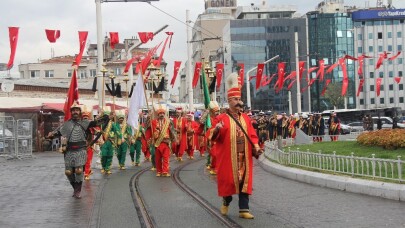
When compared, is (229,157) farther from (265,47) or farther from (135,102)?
(265,47)

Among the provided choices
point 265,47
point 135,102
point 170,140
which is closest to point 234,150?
point 170,140

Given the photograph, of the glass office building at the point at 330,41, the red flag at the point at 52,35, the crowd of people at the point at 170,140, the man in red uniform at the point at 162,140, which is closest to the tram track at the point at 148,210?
the crowd of people at the point at 170,140

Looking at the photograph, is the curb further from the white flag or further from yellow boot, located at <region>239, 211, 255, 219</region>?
the white flag

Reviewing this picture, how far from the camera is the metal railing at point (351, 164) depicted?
38.8ft

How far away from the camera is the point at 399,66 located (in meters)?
105

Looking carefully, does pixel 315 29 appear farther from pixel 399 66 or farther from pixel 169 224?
pixel 169 224

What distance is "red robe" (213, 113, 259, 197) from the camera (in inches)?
380

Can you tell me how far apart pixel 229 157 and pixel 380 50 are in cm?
10000

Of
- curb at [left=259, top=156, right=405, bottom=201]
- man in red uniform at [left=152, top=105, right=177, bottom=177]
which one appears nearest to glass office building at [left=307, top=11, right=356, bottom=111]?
man in red uniform at [left=152, top=105, right=177, bottom=177]

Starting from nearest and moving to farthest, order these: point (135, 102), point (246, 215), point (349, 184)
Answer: point (246, 215)
point (349, 184)
point (135, 102)

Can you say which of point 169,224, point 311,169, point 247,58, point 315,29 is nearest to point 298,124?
point 311,169

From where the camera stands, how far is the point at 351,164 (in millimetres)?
13195

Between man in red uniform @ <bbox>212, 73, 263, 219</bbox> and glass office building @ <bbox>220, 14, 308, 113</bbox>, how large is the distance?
88.1 m

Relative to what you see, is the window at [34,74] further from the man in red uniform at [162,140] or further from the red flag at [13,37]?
the man in red uniform at [162,140]
